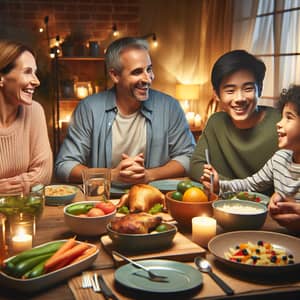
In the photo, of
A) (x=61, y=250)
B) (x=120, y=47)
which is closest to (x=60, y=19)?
(x=120, y=47)

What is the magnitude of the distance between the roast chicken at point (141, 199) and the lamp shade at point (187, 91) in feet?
13.5

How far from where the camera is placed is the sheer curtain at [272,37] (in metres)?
4.02

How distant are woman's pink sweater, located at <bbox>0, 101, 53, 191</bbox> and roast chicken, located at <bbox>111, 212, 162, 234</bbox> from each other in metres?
0.91

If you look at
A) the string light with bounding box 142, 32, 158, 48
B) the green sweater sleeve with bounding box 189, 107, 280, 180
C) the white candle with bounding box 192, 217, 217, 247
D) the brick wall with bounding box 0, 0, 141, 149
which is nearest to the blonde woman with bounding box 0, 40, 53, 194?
the green sweater sleeve with bounding box 189, 107, 280, 180

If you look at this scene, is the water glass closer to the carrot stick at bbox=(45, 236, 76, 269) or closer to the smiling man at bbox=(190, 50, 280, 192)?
the carrot stick at bbox=(45, 236, 76, 269)

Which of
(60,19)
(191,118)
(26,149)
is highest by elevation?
(60,19)

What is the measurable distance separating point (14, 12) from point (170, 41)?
192 centimetres

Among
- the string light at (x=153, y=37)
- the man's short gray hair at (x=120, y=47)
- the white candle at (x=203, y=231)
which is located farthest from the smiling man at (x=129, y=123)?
the string light at (x=153, y=37)

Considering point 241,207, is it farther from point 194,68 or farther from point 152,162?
point 194,68

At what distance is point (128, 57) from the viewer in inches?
99.2

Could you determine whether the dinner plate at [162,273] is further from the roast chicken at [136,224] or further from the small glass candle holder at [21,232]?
the small glass candle holder at [21,232]

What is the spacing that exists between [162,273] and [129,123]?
145 cm

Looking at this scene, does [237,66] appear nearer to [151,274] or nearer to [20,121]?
[20,121]

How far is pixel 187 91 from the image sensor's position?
18.9 ft
